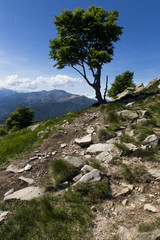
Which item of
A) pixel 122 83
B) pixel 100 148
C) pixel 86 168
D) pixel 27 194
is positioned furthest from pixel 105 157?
pixel 122 83

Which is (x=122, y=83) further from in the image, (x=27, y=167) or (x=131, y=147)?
(x=27, y=167)

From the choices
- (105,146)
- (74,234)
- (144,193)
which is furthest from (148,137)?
(74,234)

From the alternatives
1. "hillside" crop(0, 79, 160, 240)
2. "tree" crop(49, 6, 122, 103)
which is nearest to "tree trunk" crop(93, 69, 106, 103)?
"tree" crop(49, 6, 122, 103)

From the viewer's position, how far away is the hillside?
3039mm

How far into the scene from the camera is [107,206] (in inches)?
145

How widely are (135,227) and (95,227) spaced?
103cm

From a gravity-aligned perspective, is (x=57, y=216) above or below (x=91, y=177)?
below

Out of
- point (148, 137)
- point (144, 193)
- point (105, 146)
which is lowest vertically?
point (144, 193)

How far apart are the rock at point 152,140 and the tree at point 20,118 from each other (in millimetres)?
47322

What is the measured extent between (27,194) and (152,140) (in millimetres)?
6641

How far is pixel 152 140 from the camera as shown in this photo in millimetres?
6340

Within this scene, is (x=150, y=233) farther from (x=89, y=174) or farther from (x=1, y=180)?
(x=1, y=180)

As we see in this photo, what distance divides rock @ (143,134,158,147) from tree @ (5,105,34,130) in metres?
47.3

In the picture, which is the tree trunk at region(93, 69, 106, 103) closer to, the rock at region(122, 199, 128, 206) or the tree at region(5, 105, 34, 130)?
the rock at region(122, 199, 128, 206)
